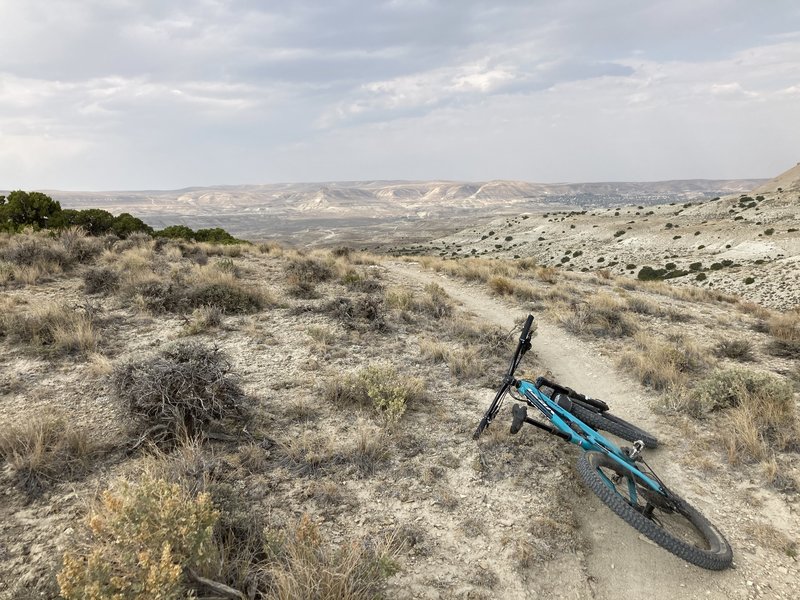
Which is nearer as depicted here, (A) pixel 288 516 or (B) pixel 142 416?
(A) pixel 288 516

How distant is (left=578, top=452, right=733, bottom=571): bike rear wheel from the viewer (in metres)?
3.94

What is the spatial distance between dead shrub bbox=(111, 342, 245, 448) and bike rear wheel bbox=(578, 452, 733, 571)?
4477 mm

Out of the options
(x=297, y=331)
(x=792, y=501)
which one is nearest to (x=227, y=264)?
(x=297, y=331)

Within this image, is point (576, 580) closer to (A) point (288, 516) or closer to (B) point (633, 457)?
(B) point (633, 457)

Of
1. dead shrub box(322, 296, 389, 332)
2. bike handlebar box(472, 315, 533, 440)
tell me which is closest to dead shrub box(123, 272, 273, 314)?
dead shrub box(322, 296, 389, 332)

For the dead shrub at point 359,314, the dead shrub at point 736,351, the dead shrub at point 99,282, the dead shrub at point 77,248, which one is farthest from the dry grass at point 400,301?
the dead shrub at point 77,248

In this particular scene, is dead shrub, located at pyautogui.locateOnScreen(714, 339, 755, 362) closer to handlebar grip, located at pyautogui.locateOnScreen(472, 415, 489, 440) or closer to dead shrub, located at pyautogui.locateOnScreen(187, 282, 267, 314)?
handlebar grip, located at pyautogui.locateOnScreen(472, 415, 489, 440)

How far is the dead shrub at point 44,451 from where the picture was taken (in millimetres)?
4488

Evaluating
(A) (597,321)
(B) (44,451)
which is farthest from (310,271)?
(B) (44,451)

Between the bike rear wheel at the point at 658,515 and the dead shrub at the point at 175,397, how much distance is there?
448 centimetres

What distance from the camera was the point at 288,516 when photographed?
4.31 m

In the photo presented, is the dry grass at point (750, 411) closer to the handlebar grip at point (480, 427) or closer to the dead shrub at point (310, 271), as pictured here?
the handlebar grip at point (480, 427)

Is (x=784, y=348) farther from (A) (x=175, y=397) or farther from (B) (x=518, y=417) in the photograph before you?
(A) (x=175, y=397)

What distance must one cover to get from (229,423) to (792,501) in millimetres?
6946
